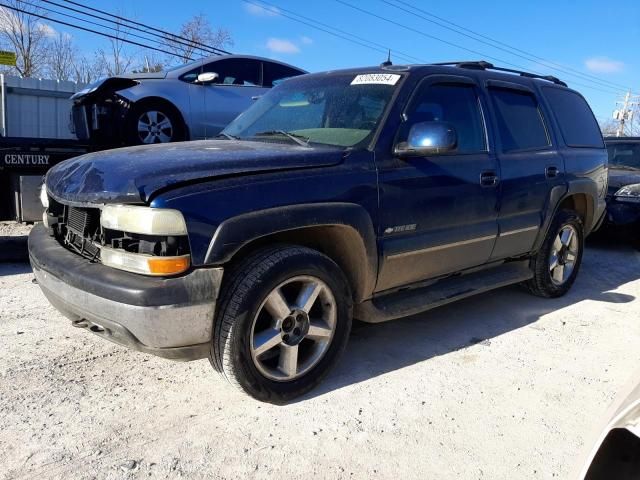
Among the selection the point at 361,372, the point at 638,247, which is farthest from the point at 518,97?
the point at 638,247

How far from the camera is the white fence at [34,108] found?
1287 cm

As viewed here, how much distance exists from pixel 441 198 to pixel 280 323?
1422 mm

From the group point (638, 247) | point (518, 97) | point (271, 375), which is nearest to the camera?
point (271, 375)

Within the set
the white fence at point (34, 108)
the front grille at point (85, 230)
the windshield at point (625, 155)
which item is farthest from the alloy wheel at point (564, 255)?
the white fence at point (34, 108)

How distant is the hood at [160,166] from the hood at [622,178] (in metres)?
5.68

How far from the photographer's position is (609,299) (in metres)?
5.14

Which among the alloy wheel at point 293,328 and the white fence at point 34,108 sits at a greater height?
the white fence at point 34,108

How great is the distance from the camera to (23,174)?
527cm

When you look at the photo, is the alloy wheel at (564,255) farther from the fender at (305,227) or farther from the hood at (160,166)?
the hood at (160,166)

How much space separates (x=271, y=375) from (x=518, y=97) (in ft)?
10.5

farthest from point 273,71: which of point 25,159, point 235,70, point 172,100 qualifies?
point 25,159

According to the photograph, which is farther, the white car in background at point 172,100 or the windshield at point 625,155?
the windshield at point 625,155

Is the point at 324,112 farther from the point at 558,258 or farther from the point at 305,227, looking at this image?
the point at 558,258

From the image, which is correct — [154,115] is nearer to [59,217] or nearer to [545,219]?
[59,217]
